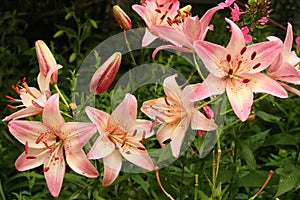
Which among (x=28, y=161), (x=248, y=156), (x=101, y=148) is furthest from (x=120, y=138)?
(x=248, y=156)

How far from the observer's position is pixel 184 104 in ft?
2.94

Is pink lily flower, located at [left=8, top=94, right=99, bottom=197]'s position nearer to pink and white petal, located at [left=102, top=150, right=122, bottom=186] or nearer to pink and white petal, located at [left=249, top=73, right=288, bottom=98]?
pink and white petal, located at [left=102, top=150, right=122, bottom=186]

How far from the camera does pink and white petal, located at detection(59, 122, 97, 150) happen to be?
0.90 meters

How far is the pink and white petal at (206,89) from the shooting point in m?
0.85

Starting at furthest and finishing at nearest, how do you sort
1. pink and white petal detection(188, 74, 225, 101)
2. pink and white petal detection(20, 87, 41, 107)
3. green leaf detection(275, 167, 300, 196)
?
1. green leaf detection(275, 167, 300, 196)
2. pink and white petal detection(20, 87, 41, 107)
3. pink and white petal detection(188, 74, 225, 101)

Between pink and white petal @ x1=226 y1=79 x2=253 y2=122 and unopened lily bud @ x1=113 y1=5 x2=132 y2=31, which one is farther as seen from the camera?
unopened lily bud @ x1=113 y1=5 x2=132 y2=31

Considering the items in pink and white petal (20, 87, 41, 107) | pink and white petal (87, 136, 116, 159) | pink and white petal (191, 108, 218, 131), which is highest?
pink and white petal (20, 87, 41, 107)

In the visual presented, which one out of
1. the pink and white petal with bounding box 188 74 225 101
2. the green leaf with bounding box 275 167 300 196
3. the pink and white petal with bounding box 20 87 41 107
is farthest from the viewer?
the green leaf with bounding box 275 167 300 196

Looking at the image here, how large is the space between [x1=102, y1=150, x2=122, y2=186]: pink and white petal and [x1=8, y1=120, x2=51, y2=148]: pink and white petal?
3.9 inches

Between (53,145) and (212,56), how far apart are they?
27 centimetres

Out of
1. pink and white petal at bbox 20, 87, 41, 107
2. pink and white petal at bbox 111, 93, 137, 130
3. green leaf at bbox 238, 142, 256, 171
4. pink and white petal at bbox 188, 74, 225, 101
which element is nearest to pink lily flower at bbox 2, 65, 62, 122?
pink and white petal at bbox 20, 87, 41, 107

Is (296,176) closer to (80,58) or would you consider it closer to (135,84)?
(135,84)

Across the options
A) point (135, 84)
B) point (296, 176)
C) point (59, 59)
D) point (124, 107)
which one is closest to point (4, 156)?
point (59, 59)

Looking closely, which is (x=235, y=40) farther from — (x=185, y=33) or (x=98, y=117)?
(x=98, y=117)
